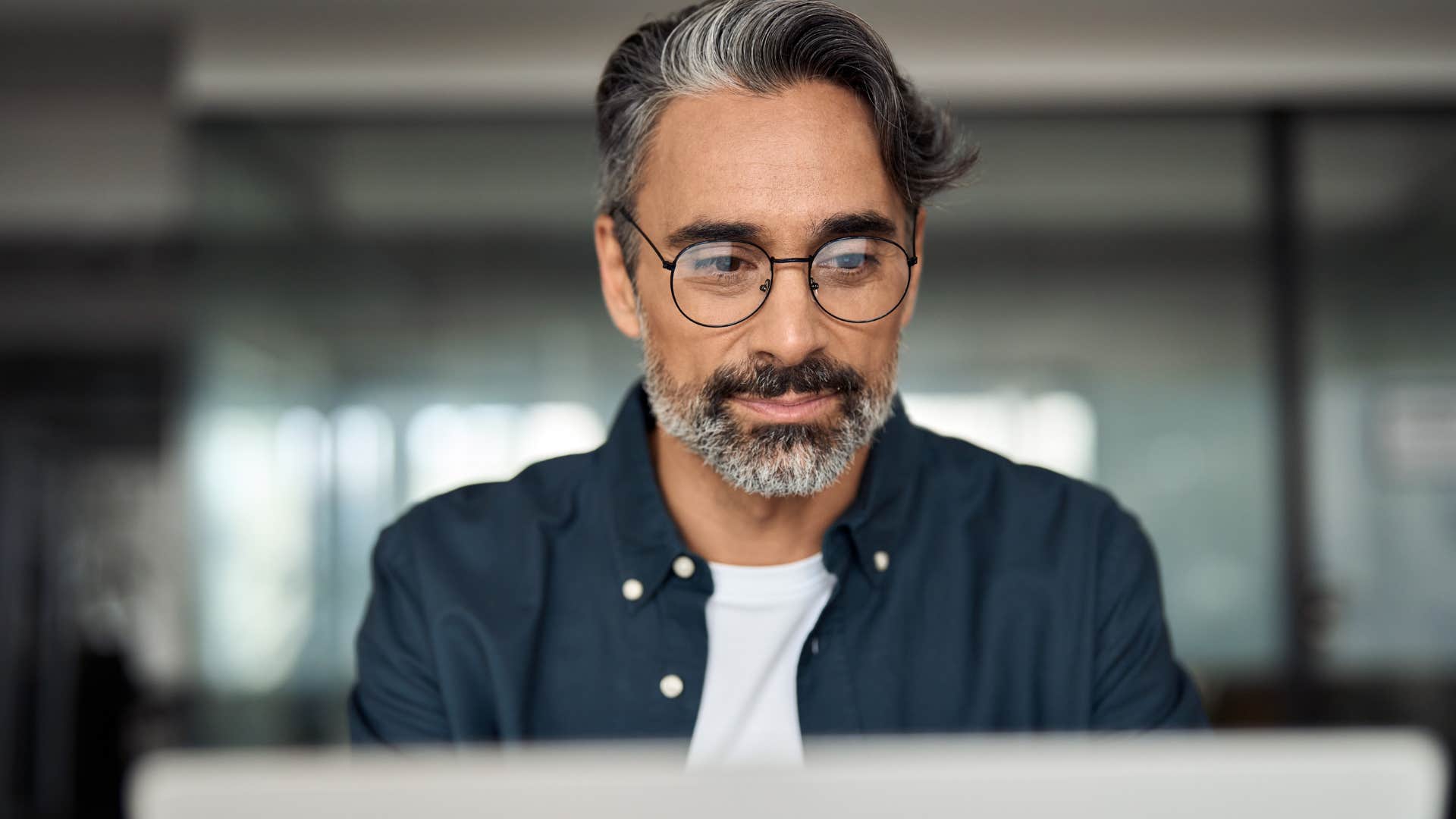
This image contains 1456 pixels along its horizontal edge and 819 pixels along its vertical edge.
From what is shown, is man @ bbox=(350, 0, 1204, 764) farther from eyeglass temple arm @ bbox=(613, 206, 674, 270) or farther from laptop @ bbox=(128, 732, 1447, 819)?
laptop @ bbox=(128, 732, 1447, 819)

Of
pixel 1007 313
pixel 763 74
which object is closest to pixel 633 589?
pixel 763 74

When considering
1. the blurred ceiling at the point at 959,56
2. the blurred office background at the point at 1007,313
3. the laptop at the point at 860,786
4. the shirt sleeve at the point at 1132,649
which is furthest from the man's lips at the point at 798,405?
the blurred ceiling at the point at 959,56

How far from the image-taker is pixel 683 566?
4.89 feet

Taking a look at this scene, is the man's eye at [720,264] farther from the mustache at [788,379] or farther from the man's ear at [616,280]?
the man's ear at [616,280]

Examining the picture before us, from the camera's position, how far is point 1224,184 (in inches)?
152

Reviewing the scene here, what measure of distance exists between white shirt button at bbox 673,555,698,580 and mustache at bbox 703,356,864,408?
20 cm

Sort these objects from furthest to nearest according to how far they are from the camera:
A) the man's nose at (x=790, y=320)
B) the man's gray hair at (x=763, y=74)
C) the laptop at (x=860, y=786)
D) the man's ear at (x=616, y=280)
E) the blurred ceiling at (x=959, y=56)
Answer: the blurred ceiling at (x=959, y=56) < the man's ear at (x=616, y=280) < the man's gray hair at (x=763, y=74) < the man's nose at (x=790, y=320) < the laptop at (x=860, y=786)

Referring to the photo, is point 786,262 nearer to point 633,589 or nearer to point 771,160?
point 771,160

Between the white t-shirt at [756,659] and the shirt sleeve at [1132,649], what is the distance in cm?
34

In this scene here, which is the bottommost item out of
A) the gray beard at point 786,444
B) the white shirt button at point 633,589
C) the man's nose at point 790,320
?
the white shirt button at point 633,589

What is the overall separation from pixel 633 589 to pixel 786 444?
258 millimetres

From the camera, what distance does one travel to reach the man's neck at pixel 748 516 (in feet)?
5.15

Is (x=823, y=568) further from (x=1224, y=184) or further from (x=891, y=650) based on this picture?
A: (x=1224, y=184)

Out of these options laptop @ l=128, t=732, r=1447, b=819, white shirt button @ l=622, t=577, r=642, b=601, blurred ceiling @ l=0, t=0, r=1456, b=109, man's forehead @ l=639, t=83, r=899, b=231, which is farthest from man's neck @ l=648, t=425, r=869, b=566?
blurred ceiling @ l=0, t=0, r=1456, b=109
